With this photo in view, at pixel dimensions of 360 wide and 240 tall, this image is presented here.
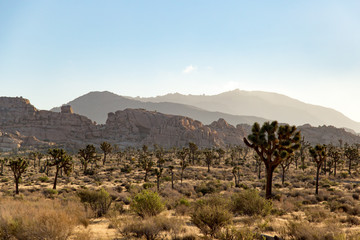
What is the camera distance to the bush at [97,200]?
38.8 ft

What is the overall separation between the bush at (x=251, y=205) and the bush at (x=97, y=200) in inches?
280

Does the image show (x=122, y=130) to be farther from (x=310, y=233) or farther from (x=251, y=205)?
(x=310, y=233)

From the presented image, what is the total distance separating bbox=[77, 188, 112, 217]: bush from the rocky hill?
127 m

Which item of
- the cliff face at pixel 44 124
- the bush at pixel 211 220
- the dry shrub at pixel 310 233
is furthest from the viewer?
the cliff face at pixel 44 124

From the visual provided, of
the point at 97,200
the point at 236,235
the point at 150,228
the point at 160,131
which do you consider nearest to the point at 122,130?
the point at 160,131

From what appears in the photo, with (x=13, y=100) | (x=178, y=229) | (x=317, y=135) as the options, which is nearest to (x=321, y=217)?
(x=178, y=229)

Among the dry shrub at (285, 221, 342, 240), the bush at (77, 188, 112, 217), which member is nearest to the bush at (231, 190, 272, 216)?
the dry shrub at (285, 221, 342, 240)

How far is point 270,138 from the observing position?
18969mm

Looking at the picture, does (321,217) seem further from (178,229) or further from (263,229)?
(178,229)

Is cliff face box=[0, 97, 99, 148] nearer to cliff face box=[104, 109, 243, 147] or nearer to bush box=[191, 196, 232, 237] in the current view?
cliff face box=[104, 109, 243, 147]

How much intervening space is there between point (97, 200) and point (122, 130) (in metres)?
151

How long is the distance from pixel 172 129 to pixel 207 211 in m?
148

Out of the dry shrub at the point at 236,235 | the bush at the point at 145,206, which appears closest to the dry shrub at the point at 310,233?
the dry shrub at the point at 236,235

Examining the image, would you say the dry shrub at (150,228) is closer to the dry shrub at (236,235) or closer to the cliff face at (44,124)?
the dry shrub at (236,235)
